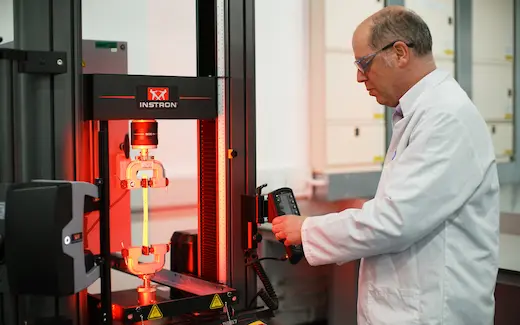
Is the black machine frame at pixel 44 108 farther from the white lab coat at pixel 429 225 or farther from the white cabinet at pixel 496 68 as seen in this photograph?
the white cabinet at pixel 496 68

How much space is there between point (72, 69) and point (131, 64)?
1.47m

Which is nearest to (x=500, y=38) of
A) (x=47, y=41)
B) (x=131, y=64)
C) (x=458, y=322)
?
(x=131, y=64)

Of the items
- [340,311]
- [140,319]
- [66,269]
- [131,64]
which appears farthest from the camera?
[340,311]

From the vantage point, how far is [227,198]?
2047mm

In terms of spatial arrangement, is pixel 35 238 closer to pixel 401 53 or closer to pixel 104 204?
pixel 104 204

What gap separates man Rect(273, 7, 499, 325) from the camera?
1.55m

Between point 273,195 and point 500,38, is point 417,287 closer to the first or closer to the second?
point 273,195

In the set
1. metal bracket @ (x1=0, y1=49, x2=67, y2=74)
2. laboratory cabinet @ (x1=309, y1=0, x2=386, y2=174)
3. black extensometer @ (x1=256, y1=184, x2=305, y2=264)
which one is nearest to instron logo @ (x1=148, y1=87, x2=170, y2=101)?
metal bracket @ (x1=0, y1=49, x2=67, y2=74)

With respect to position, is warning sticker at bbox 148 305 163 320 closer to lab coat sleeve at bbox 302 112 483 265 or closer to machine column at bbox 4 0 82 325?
machine column at bbox 4 0 82 325

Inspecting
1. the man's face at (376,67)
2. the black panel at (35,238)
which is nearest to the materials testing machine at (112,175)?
the black panel at (35,238)

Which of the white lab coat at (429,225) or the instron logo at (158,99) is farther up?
the instron logo at (158,99)

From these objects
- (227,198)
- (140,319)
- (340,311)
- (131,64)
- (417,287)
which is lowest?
(340,311)

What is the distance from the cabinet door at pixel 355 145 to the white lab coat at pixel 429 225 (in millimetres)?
2272

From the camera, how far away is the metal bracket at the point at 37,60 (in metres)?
1.62
